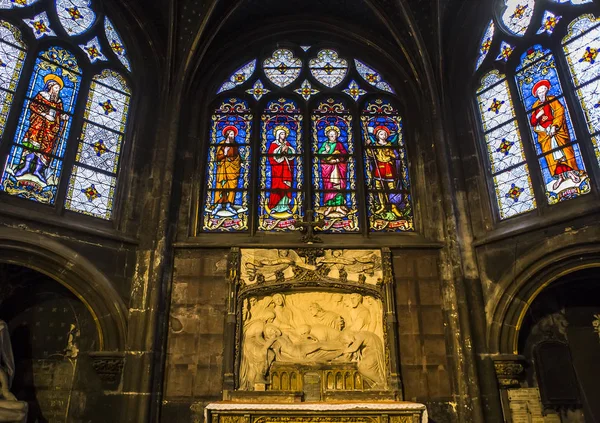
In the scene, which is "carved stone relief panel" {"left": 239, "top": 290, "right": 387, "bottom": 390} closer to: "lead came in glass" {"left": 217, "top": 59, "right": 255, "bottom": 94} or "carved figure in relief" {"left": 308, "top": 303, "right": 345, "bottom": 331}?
"carved figure in relief" {"left": 308, "top": 303, "right": 345, "bottom": 331}

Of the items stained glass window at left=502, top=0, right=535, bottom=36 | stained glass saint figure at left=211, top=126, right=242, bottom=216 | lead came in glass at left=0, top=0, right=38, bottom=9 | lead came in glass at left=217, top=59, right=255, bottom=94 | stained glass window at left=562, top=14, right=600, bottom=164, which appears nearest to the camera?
stained glass window at left=562, top=14, right=600, bottom=164

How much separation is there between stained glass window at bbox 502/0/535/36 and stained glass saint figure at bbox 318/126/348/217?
395 centimetres

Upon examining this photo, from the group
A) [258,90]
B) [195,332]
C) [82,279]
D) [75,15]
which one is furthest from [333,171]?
[75,15]

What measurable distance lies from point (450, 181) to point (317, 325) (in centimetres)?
360

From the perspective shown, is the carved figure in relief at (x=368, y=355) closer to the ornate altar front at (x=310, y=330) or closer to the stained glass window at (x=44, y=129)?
the ornate altar front at (x=310, y=330)

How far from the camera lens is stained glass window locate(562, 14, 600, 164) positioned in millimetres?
8047

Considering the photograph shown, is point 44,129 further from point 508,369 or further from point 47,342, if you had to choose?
point 508,369

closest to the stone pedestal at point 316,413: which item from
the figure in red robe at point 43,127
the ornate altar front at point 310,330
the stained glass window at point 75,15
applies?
the ornate altar front at point 310,330

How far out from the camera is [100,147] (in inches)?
365

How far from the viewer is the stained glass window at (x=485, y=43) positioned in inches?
399

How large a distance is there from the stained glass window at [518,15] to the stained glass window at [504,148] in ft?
2.98

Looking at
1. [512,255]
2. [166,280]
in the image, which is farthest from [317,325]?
[512,255]

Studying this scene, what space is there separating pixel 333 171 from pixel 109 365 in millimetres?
5408

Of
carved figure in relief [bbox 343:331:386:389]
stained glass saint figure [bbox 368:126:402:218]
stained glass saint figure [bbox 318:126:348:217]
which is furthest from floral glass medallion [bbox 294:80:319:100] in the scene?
carved figure in relief [bbox 343:331:386:389]
